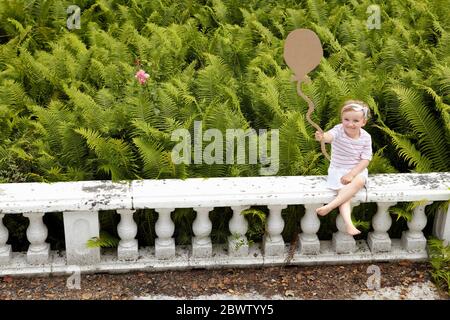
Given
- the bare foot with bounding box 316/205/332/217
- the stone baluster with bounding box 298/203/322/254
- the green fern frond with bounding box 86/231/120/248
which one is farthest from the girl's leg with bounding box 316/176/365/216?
the green fern frond with bounding box 86/231/120/248

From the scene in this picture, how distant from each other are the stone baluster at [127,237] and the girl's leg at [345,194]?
1263 millimetres

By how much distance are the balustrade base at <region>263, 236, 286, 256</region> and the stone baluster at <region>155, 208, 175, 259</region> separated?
644 millimetres

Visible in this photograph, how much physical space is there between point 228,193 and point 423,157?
5.27ft

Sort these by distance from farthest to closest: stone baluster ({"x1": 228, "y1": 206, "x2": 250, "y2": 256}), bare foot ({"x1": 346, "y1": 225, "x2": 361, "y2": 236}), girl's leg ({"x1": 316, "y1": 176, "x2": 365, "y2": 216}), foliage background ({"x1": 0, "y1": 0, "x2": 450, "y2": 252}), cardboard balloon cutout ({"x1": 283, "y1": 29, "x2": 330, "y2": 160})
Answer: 1. foliage background ({"x1": 0, "y1": 0, "x2": 450, "y2": 252})
2. stone baluster ({"x1": 228, "y1": 206, "x2": 250, "y2": 256})
3. girl's leg ({"x1": 316, "y1": 176, "x2": 365, "y2": 216})
4. bare foot ({"x1": 346, "y1": 225, "x2": 361, "y2": 236})
5. cardboard balloon cutout ({"x1": 283, "y1": 29, "x2": 330, "y2": 160})

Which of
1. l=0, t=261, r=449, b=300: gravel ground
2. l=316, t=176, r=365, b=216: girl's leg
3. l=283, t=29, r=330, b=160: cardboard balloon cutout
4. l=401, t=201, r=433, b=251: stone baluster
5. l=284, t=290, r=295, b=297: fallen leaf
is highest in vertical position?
l=283, t=29, r=330, b=160: cardboard balloon cutout

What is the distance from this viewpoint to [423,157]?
4992mm

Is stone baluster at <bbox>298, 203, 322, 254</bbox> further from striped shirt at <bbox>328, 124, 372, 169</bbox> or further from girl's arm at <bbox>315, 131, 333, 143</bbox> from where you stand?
girl's arm at <bbox>315, 131, 333, 143</bbox>

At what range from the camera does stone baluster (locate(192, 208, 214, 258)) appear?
453cm

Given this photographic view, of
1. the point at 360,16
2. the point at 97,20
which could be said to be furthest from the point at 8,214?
the point at 360,16

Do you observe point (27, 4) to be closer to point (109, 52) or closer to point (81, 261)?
point (109, 52)

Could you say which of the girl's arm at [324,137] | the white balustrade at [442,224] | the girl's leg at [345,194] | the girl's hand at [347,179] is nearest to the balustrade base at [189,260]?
the white balustrade at [442,224]

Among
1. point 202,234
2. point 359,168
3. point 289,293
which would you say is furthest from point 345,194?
point 202,234

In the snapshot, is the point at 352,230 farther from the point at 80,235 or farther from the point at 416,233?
the point at 80,235

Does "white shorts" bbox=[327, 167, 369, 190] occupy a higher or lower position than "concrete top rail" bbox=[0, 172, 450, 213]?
higher
